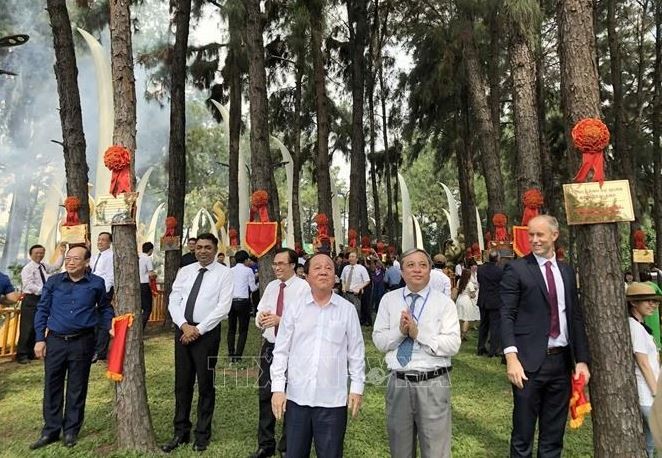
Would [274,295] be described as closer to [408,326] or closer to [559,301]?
[408,326]

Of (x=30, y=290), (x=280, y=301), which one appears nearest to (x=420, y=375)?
(x=280, y=301)

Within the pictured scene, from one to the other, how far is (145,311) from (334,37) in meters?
11.5

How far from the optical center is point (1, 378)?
7371mm

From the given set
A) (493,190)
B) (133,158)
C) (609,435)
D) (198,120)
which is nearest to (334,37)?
(493,190)

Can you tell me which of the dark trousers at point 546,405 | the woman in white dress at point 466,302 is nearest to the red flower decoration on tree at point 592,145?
the dark trousers at point 546,405

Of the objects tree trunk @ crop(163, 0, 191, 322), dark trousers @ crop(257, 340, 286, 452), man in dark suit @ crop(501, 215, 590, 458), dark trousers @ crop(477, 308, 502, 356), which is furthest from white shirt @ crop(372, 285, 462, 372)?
tree trunk @ crop(163, 0, 191, 322)

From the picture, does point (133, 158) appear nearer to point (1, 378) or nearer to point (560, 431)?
point (560, 431)

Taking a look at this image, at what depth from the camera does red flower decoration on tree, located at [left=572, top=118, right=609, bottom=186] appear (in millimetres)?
3574

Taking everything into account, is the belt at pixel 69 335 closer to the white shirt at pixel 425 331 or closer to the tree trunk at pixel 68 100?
the white shirt at pixel 425 331

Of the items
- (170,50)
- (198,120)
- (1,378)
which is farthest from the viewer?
(198,120)

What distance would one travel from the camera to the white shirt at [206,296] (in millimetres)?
4613

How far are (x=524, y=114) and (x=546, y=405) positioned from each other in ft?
15.9

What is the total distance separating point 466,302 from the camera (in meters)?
10.7

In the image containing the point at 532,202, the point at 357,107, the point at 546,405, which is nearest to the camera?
the point at 546,405
